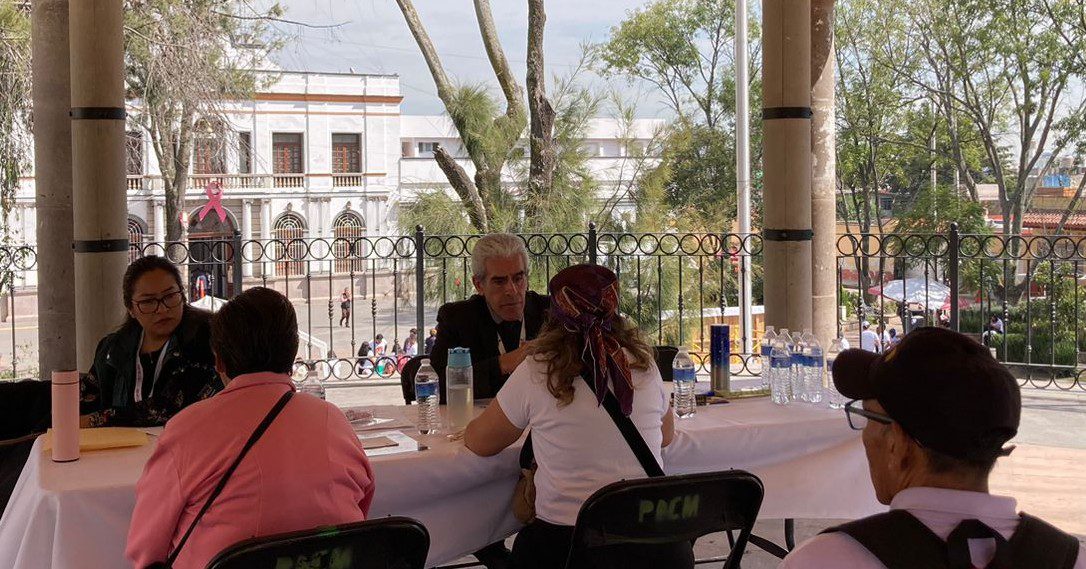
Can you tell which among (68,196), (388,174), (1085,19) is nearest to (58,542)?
(68,196)

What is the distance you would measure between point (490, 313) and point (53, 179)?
2.90 meters

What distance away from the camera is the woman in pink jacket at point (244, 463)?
2.12 m

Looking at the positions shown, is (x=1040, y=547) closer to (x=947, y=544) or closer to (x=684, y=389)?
(x=947, y=544)

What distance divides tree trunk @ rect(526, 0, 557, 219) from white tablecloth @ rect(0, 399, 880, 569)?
382 inches

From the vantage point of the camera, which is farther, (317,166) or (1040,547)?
(317,166)

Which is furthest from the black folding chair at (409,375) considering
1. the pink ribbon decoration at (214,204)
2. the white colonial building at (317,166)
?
the white colonial building at (317,166)

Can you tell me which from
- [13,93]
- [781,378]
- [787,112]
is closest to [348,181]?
[13,93]

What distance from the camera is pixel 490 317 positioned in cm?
395

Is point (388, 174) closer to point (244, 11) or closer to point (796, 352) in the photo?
point (244, 11)

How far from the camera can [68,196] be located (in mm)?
5504

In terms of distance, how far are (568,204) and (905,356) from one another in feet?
40.5

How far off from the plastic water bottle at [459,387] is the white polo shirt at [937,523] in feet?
7.06

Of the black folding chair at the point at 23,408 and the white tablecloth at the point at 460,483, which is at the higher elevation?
the black folding chair at the point at 23,408

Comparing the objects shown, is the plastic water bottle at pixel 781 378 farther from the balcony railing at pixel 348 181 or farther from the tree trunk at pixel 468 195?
the balcony railing at pixel 348 181
